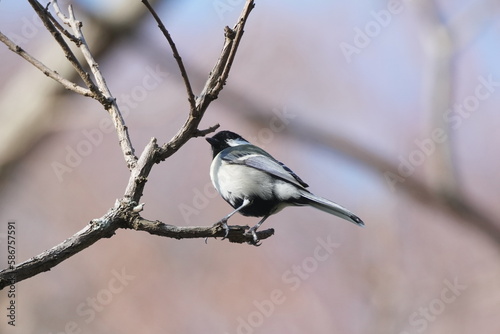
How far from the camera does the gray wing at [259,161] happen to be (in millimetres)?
2994

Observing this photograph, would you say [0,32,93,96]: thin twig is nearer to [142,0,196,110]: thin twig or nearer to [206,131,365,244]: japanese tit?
[142,0,196,110]: thin twig

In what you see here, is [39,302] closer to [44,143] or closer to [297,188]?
[44,143]

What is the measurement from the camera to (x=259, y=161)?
10.4 ft

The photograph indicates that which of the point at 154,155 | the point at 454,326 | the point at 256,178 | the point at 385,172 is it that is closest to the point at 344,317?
the point at 454,326

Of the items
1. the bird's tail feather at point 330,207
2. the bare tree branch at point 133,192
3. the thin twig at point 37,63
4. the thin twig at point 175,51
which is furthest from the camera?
the bird's tail feather at point 330,207

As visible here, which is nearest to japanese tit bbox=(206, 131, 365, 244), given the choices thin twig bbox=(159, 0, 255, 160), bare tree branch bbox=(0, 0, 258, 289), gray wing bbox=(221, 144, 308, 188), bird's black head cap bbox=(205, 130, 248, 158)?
gray wing bbox=(221, 144, 308, 188)

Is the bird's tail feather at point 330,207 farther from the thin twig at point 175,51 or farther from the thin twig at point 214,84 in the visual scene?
the thin twig at point 175,51

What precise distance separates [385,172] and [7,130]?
111 inches

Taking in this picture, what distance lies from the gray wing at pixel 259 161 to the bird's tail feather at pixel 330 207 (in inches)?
3.9

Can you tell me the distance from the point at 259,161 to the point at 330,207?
0.65 meters

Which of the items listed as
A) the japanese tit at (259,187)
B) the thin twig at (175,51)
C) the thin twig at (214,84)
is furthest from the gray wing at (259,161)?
the thin twig at (175,51)

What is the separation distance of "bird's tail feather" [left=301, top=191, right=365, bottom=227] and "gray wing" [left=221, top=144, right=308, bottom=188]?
10 cm

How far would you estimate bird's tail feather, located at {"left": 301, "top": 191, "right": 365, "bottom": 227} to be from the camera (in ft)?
8.38

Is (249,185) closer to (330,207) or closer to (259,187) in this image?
(259,187)
